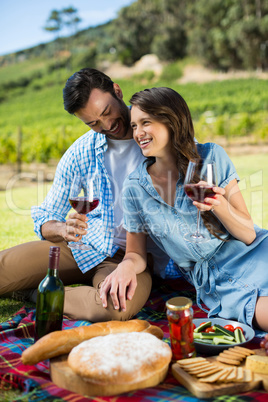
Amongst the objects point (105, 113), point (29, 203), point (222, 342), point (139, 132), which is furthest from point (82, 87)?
point (29, 203)

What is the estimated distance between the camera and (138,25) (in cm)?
5856

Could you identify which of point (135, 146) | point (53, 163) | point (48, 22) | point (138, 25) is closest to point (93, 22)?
point (48, 22)

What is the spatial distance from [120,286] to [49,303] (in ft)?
1.43

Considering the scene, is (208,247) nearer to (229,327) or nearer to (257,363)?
(229,327)

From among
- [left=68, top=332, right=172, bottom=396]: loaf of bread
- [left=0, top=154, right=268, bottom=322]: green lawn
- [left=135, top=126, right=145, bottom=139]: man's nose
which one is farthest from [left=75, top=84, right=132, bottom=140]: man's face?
[left=68, top=332, right=172, bottom=396]: loaf of bread

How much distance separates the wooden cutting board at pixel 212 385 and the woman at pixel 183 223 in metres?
0.61

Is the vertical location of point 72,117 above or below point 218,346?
above

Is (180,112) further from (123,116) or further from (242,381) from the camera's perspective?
(242,381)

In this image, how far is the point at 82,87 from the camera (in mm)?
3014

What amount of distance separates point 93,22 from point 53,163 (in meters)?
57.4

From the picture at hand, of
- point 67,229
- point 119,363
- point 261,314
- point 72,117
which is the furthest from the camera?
point 72,117

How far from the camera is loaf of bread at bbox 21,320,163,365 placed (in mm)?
1965

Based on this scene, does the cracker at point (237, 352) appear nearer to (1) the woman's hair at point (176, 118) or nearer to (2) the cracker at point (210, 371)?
(2) the cracker at point (210, 371)

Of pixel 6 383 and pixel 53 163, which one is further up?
pixel 53 163
